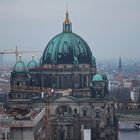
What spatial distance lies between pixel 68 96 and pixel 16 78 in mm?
3135

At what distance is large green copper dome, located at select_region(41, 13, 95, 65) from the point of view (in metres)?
38.9

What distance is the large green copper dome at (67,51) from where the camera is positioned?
1532 inches

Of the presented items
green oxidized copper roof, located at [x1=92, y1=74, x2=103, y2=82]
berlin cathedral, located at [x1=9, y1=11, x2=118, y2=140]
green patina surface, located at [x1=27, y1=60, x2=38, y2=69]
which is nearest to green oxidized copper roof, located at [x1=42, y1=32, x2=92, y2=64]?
berlin cathedral, located at [x1=9, y1=11, x2=118, y2=140]

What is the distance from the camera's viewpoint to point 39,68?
39.3 m

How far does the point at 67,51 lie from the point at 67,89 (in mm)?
2349

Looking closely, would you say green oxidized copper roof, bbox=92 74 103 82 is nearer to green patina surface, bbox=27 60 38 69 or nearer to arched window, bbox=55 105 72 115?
arched window, bbox=55 105 72 115

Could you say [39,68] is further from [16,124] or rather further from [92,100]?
[16,124]

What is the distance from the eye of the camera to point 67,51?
39.2 metres

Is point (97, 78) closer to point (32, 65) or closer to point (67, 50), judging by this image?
point (67, 50)

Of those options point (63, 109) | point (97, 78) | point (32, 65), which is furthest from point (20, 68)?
point (97, 78)

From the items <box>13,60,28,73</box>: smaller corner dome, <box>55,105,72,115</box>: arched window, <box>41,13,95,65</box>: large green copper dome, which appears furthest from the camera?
<box>41,13,95,65</box>: large green copper dome

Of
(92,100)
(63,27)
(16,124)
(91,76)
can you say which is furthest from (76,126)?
(16,124)

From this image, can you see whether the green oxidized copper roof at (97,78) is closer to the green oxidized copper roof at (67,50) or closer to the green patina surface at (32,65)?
the green oxidized copper roof at (67,50)

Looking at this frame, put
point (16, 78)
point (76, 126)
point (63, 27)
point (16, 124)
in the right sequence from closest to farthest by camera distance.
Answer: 1. point (16, 124)
2. point (76, 126)
3. point (16, 78)
4. point (63, 27)
